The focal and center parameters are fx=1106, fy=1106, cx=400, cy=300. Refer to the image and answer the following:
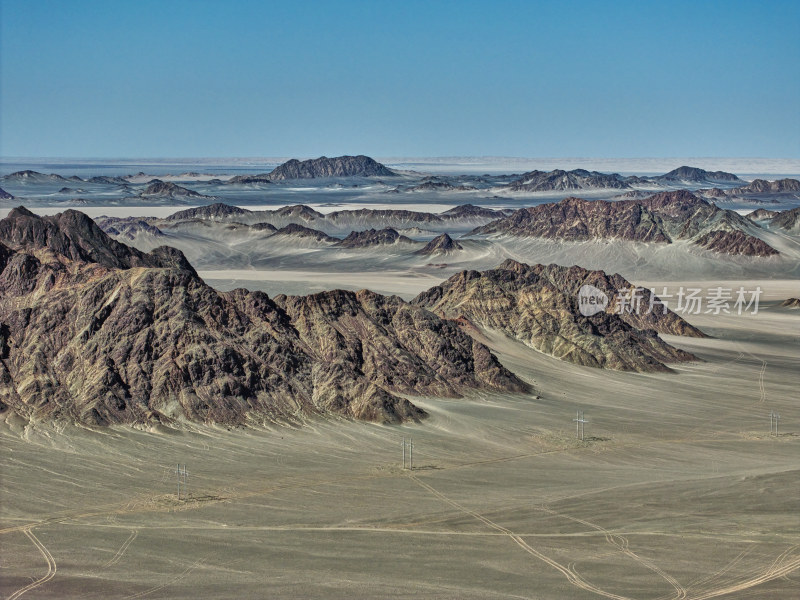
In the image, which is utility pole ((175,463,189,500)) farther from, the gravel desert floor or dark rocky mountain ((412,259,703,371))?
dark rocky mountain ((412,259,703,371))

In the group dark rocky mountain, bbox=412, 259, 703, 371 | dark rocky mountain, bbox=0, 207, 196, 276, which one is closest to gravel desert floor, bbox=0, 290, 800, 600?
dark rocky mountain, bbox=412, 259, 703, 371

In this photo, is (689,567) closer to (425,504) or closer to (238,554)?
(425,504)

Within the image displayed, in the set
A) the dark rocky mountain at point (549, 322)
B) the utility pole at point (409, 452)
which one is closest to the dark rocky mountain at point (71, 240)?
the dark rocky mountain at point (549, 322)

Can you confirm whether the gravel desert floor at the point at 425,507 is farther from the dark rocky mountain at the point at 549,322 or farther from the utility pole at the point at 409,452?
the dark rocky mountain at the point at 549,322

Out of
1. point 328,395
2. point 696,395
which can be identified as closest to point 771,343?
point 696,395

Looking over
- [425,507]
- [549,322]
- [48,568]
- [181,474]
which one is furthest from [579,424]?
[48,568]

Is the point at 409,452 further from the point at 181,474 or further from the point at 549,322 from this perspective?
the point at 549,322

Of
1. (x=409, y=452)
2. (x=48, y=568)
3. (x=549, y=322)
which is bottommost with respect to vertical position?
(x=409, y=452)
